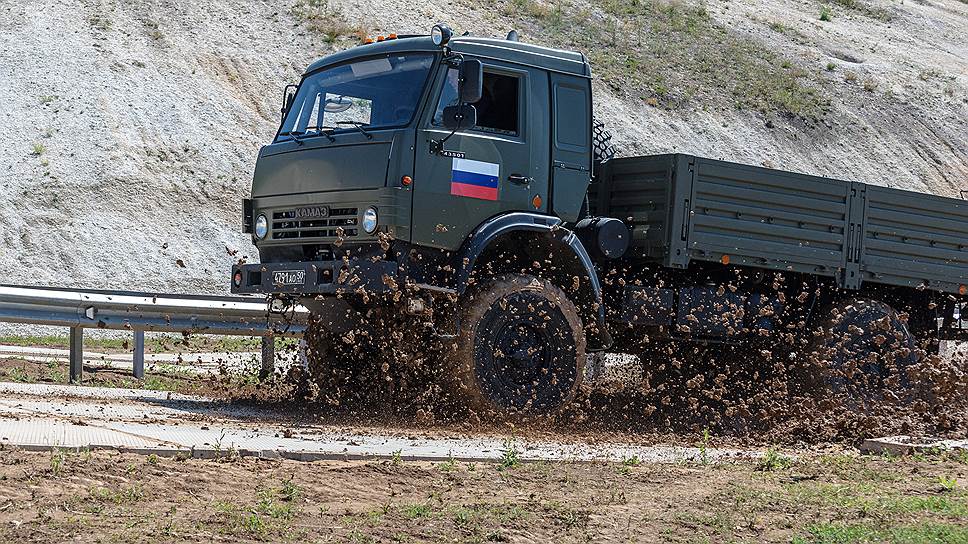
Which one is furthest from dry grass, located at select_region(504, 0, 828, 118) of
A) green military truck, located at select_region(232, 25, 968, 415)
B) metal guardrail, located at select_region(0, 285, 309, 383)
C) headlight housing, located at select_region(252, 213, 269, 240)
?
headlight housing, located at select_region(252, 213, 269, 240)

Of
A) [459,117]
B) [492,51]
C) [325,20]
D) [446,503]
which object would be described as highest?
[325,20]

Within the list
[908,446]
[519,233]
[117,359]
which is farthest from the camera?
[117,359]

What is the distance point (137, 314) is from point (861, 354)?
24.9 feet

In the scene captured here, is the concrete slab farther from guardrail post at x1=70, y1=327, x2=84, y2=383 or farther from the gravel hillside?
the gravel hillside

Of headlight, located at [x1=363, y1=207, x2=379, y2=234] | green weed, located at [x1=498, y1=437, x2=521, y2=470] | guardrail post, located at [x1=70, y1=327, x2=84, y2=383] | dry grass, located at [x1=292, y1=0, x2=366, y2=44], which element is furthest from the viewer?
dry grass, located at [x1=292, y1=0, x2=366, y2=44]

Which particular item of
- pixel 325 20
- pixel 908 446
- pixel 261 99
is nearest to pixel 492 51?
pixel 908 446

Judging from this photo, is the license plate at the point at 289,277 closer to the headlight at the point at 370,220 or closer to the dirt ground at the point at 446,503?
the headlight at the point at 370,220

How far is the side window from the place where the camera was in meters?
10.2

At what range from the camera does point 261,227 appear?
1062 cm

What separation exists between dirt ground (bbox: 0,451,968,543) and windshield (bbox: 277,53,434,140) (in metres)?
3.67

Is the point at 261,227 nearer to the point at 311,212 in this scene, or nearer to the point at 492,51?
the point at 311,212

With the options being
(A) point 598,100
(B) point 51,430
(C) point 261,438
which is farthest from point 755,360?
(A) point 598,100

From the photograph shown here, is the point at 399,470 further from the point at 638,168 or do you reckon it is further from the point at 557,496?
the point at 638,168

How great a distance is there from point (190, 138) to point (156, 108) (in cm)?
140
